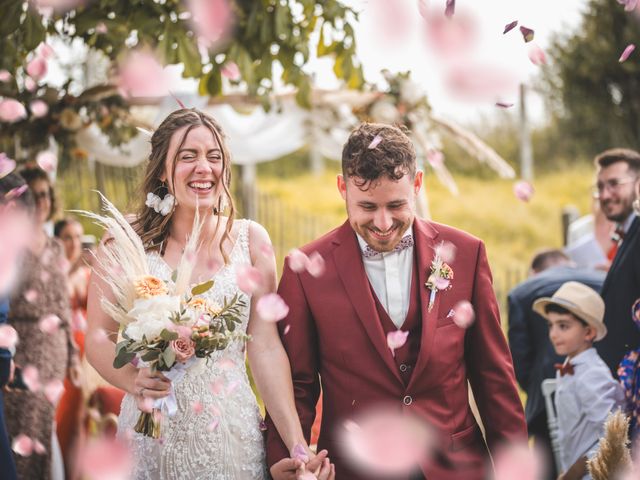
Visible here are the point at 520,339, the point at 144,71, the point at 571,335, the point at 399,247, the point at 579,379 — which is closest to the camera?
the point at 399,247

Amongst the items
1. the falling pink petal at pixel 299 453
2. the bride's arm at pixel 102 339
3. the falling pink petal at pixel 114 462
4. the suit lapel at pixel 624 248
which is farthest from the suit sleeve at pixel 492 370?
the suit lapel at pixel 624 248

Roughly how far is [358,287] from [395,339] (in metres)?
0.22

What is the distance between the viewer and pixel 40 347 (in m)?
5.25

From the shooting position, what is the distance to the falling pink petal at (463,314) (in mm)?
3078

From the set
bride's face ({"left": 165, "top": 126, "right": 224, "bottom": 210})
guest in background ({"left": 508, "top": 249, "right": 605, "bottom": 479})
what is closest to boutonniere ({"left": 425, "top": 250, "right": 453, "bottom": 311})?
bride's face ({"left": 165, "top": 126, "right": 224, "bottom": 210})

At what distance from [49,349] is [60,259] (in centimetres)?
56

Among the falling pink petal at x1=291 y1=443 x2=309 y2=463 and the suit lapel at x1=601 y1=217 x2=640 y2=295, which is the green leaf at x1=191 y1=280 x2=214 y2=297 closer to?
the falling pink petal at x1=291 y1=443 x2=309 y2=463

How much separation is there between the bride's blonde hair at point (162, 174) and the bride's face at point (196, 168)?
0.6 inches

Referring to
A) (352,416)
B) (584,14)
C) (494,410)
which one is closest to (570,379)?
(494,410)

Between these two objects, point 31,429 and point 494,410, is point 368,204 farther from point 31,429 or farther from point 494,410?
point 31,429

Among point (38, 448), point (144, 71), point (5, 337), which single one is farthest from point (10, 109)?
point (5, 337)

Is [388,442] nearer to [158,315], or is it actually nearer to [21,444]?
[158,315]

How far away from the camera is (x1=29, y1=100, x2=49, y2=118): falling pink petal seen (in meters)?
7.41

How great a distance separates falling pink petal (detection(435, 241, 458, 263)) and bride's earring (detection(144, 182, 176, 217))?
39.3 inches
